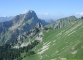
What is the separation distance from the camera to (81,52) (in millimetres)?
190875

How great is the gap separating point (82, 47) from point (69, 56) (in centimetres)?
1592

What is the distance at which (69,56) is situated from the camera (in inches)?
→ 7840

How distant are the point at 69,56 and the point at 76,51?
8.67 m

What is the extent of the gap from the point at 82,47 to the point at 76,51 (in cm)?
725

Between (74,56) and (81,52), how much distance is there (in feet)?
25.9

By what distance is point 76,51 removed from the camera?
652ft

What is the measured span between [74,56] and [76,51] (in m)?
7.94

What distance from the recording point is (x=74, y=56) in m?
193
